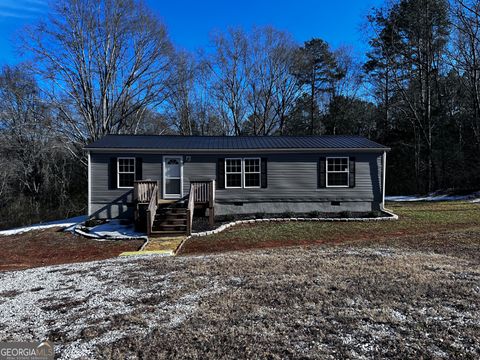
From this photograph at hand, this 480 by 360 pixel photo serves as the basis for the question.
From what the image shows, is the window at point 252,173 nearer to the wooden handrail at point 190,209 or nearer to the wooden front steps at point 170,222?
the wooden handrail at point 190,209

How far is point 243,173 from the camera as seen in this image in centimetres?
1312

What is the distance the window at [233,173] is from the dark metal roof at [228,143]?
2.09ft

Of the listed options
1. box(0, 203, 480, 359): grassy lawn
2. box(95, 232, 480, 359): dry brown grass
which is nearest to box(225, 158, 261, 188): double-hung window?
box(0, 203, 480, 359): grassy lawn

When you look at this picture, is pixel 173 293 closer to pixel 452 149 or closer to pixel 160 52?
pixel 160 52

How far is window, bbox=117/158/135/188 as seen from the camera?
1257 cm

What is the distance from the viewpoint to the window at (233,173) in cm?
1309

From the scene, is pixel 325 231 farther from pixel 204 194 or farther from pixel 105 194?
pixel 105 194

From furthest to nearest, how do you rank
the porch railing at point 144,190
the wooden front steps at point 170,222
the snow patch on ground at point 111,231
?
the porch railing at point 144,190
the snow patch on ground at point 111,231
the wooden front steps at point 170,222

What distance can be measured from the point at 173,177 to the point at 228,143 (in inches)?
117

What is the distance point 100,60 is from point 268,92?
14.0 m


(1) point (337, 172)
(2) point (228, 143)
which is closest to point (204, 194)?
(2) point (228, 143)

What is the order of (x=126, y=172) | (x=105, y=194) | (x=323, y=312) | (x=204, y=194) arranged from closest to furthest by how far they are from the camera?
(x=323, y=312), (x=204, y=194), (x=105, y=194), (x=126, y=172)

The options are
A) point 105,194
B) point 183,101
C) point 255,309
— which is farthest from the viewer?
point 183,101

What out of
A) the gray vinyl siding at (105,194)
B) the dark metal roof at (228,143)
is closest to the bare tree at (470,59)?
the dark metal roof at (228,143)
